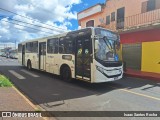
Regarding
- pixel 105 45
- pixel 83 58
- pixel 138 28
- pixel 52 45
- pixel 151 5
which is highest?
pixel 151 5

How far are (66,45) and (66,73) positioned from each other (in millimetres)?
1722

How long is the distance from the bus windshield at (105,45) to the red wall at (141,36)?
6.17 metres

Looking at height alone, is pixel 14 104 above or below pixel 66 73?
below

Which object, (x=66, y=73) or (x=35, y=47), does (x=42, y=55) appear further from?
(x=66, y=73)

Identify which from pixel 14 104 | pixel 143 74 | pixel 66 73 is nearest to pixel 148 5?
pixel 143 74

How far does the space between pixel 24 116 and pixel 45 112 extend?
120 cm

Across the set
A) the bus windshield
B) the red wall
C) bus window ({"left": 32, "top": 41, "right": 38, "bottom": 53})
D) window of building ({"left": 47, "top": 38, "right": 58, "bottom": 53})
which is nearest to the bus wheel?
window of building ({"left": 47, "top": 38, "right": 58, "bottom": 53})

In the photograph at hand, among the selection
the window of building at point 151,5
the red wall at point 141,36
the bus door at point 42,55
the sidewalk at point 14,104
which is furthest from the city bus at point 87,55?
the window of building at point 151,5

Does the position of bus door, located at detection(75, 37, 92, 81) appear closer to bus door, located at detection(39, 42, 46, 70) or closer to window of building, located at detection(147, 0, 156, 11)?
bus door, located at detection(39, 42, 46, 70)

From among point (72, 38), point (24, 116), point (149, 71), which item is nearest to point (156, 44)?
point (149, 71)

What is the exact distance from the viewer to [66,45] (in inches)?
512

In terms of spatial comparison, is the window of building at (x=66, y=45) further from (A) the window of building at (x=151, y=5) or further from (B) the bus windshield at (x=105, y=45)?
(A) the window of building at (x=151, y=5)

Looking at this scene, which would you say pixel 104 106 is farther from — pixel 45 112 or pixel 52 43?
pixel 52 43

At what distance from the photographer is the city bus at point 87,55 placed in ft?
34.4
